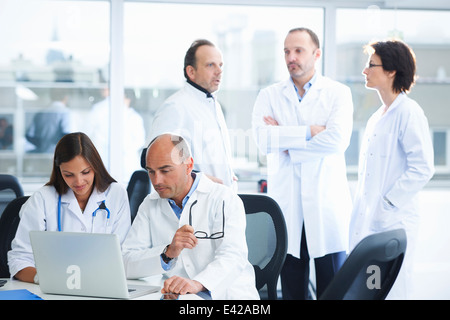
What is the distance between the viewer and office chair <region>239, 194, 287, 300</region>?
2.24m

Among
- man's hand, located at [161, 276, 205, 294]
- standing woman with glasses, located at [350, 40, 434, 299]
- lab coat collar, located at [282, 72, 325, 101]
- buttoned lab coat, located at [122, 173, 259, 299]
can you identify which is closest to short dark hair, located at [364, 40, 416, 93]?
standing woman with glasses, located at [350, 40, 434, 299]

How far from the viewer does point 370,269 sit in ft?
4.61

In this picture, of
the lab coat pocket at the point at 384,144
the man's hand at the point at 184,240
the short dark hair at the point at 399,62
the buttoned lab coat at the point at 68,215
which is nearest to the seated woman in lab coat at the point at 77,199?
the buttoned lab coat at the point at 68,215

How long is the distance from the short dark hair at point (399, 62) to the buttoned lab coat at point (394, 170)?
0.07 metres

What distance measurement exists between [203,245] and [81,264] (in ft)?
1.76

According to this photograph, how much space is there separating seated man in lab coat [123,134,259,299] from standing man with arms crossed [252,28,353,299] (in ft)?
2.96

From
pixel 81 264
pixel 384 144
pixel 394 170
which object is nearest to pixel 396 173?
pixel 394 170

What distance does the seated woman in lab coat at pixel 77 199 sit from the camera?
2209mm

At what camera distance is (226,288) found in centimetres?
191

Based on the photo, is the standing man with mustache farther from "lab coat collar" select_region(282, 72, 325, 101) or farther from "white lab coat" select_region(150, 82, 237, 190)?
"lab coat collar" select_region(282, 72, 325, 101)

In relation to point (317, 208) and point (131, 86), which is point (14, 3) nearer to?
point (131, 86)

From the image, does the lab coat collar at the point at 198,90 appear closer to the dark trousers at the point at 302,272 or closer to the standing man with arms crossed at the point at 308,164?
the standing man with arms crossed at the point at 308,164

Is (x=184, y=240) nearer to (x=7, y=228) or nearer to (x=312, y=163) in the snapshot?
(x=7, y=228)
